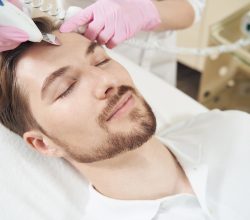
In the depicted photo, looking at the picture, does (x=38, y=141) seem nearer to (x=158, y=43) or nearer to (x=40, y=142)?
(x=40, y=142)

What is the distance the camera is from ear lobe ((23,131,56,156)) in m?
0.97

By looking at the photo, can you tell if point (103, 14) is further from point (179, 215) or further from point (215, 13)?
point (215, 13)

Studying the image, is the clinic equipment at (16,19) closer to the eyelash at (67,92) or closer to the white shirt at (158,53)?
the eyelash at (67,92)

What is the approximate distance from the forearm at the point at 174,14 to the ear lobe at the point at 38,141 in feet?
1.90

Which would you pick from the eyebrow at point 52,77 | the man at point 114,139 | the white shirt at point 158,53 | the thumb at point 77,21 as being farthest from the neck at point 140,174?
the white shirt at point 158,53

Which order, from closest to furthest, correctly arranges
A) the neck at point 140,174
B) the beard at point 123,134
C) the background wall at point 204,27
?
the beard at point 123,134, the neck at point 140,174, the background wall at point 204,27

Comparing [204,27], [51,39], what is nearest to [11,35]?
[51,39]

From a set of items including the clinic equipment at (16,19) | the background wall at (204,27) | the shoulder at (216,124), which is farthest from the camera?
the background wall at (204,27)

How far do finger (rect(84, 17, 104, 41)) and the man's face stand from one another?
12 cm

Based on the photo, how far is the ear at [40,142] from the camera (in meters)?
0.97

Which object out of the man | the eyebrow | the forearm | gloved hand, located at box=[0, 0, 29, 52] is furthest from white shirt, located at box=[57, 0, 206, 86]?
gloved hand, located at box=[0, 0, 29, 52]

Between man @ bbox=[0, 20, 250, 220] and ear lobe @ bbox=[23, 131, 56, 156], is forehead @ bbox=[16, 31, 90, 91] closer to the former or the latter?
man @ bbox=[0, 20, 250, 220]

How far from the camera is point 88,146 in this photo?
Result: 93cm

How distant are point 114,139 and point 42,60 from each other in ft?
0.86
